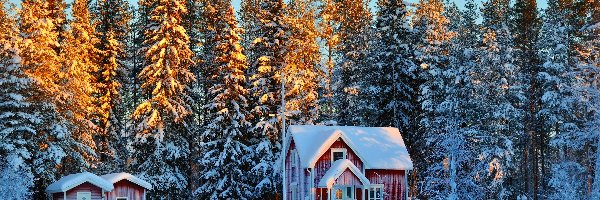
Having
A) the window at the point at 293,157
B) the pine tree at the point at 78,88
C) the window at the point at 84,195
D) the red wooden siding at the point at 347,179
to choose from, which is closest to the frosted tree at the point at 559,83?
the red wooden siding at the point at 347,179

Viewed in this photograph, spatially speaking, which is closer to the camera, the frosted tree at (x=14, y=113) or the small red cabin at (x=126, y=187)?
the frosted tree at (x=14, y=113)

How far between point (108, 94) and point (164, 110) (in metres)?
6.11

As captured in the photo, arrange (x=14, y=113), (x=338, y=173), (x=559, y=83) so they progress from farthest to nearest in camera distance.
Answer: (x=559, y=83), (x=14, y=113), (x=338, y=173)

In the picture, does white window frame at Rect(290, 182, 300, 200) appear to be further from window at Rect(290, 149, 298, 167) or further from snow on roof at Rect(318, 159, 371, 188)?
snow on roof at Rect(318, 159, 371, 188)

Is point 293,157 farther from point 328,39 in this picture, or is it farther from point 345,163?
point 328,39

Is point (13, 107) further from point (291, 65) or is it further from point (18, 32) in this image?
point (291, 65)

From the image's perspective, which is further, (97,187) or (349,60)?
(349,60)

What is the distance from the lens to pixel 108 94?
52.3m

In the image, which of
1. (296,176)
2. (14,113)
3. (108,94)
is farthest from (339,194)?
(108,94)

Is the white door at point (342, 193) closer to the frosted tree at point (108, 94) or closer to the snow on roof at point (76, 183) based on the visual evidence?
the snow on roof at point (76, 183)

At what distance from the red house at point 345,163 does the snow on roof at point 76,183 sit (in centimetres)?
1081

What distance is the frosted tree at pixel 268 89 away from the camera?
1879 inches

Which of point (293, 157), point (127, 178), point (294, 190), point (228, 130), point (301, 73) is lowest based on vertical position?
point (294, 190)

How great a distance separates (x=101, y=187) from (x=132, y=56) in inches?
823
